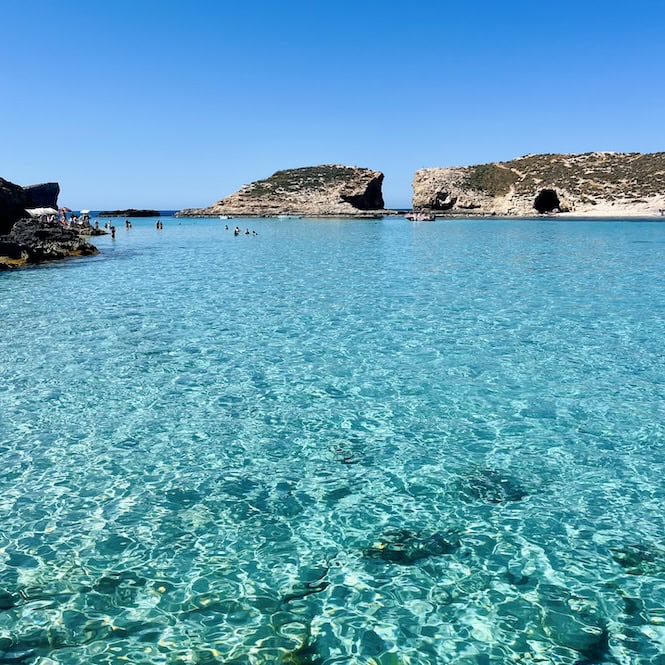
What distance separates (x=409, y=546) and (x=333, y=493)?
1.67 meters

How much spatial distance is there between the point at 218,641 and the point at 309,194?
17661 cm

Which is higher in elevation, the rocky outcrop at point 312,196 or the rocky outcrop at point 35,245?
the rocky outcrop at point 312,196

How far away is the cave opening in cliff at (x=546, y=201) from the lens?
5305 inches

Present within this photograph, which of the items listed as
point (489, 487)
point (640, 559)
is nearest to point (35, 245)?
point (489, 487)

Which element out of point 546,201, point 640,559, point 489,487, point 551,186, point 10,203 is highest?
point 551,186

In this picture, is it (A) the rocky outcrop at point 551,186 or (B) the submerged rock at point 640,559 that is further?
(A) the rocky outcrop at point 551,186

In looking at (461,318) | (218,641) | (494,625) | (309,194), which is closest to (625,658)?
(494,625)

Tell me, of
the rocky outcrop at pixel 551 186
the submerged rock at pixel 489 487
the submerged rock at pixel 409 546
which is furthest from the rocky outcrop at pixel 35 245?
the rocky outcrop at pixel 551 186

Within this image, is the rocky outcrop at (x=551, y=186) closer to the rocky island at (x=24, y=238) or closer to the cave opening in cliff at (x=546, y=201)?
the cave opening in cliff at (x=546, y=201)

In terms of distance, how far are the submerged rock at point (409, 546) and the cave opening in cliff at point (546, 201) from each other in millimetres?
140661

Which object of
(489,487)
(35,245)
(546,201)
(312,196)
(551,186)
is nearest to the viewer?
(489,487)

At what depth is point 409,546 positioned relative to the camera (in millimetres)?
7219

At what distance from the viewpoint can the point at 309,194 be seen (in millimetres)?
175750

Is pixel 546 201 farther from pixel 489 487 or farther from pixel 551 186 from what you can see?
pixel 489 487
